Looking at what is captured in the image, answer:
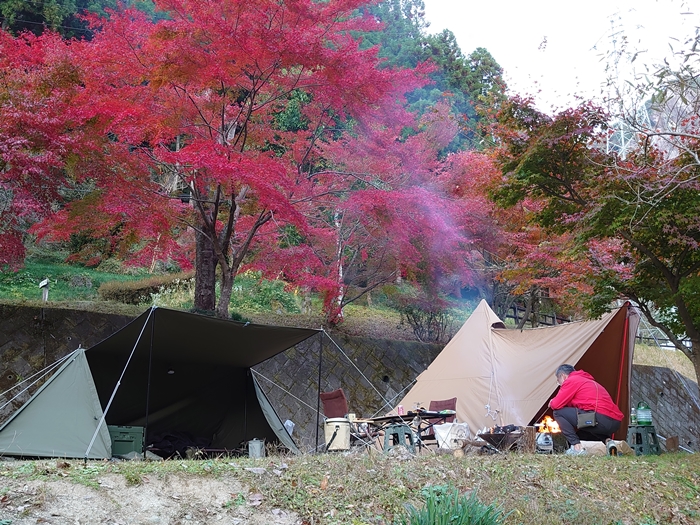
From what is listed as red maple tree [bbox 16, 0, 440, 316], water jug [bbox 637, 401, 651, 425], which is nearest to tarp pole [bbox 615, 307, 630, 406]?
water jug [bbox 637, 401, 651, 425]

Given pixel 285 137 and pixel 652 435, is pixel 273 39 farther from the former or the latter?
pixel 652 435

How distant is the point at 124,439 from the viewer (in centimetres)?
630

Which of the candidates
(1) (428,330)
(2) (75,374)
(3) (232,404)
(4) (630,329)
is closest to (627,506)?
(4) (630,329)

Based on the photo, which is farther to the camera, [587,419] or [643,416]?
[643,416]

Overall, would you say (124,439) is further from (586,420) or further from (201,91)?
(586,420)

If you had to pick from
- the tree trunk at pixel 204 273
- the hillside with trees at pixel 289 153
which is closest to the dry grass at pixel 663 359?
the hillside with trees at pixel 289 153

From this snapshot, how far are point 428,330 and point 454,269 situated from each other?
2431 mm

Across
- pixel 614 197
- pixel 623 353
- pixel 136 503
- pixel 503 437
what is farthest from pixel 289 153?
pixel 136 503

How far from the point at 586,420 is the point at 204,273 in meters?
5.68

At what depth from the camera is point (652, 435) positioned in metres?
6.30

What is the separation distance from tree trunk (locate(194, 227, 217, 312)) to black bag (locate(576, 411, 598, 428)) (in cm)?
535

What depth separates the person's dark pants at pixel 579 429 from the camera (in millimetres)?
6023

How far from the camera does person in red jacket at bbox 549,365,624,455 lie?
6.04 meters

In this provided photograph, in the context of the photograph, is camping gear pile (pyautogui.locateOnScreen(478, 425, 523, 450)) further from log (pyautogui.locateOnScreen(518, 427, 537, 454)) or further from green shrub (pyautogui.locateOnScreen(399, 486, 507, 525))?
green shrub (pyautogui.locateOnScreen(399, 486, 507, 525))
